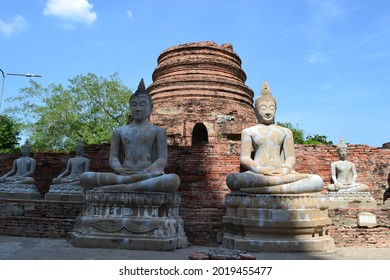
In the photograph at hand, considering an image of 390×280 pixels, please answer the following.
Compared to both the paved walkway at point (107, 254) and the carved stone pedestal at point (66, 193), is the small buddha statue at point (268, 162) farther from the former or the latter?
the carved stone pedestal at point (66, 193)

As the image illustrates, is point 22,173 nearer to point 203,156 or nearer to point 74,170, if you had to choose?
point 74,170

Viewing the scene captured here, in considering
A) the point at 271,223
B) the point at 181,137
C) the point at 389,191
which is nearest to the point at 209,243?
the point at 271,223

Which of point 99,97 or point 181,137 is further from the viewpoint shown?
point 99,97

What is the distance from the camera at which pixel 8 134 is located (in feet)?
75.4

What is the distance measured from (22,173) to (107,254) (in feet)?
22.6

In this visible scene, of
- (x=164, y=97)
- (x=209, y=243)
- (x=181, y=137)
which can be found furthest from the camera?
(x=164, y=97)

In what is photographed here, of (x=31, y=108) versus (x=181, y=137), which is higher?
(x=31, y=108)

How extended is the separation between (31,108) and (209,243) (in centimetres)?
2114

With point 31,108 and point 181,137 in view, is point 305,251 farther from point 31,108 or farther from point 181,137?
point 31,108

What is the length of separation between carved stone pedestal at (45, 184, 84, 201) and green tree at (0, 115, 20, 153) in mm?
14791

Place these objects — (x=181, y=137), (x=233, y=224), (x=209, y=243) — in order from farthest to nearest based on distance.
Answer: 1. (x=181, y=137)
2. (x=209, y=243)
3. (x=233, y=224)

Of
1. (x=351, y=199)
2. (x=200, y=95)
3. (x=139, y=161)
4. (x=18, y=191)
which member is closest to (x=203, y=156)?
(x=351, y=199)

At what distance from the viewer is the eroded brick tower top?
1403 cm

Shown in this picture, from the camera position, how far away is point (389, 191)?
10.9 m
